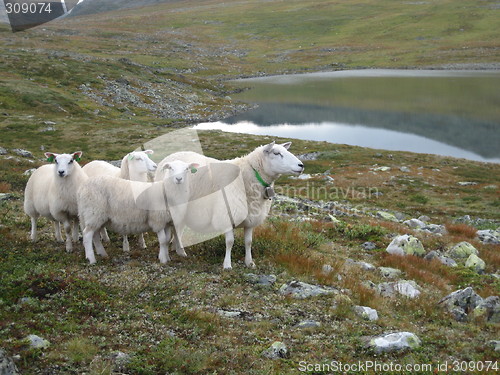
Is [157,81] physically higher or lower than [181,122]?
higher

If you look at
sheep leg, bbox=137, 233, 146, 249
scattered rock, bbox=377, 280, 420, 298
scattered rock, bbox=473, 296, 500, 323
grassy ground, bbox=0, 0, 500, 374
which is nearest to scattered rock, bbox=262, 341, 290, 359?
grassy ground, bbox=0, 0, 500, 374

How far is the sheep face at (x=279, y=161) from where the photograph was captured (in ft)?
31.2

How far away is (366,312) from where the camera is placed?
304 inches

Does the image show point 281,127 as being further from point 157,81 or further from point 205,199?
point 205,199

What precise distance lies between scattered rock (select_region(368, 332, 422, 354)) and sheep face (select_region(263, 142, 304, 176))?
4131mm

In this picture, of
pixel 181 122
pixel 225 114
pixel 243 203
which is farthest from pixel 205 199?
pixel 225 114

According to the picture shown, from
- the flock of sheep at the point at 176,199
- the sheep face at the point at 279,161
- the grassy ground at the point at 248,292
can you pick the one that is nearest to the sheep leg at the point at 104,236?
the grassy ground at the point at 248,292

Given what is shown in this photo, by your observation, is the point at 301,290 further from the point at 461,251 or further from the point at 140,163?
the point at 461,251

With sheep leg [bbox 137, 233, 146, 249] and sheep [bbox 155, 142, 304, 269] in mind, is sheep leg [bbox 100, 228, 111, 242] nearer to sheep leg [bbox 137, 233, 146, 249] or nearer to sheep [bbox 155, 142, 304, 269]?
sheep leg [bbox 137, 233, 146, 249]

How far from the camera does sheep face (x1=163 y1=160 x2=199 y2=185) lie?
920cm

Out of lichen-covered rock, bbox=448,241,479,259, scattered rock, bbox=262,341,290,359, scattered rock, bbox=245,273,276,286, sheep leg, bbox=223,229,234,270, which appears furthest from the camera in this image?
lichen-covered rock, bbox=448,241,479,259

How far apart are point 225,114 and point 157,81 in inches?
668

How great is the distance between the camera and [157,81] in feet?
257

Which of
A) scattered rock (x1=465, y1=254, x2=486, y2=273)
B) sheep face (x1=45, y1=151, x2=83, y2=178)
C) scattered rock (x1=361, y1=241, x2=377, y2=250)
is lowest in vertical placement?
scattered rock (x1=465, y1=254, x2=486, y2=273)
